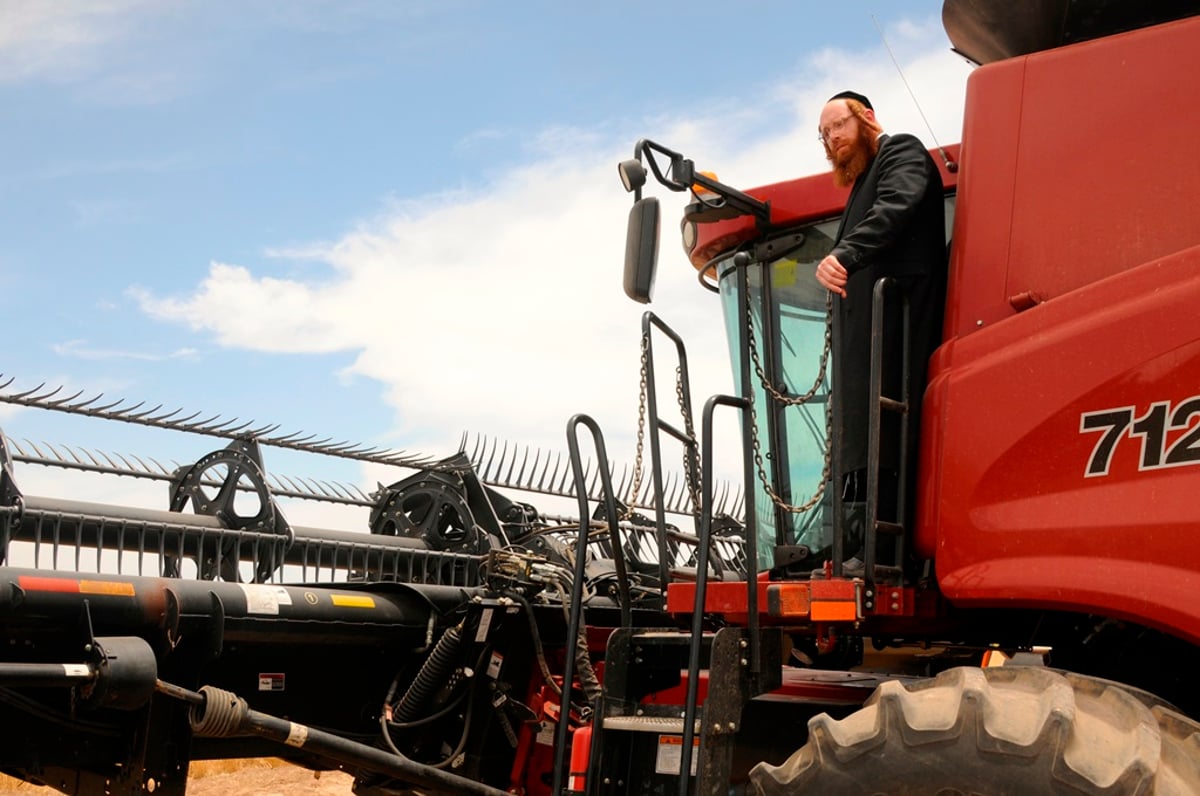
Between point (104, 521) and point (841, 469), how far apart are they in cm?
412

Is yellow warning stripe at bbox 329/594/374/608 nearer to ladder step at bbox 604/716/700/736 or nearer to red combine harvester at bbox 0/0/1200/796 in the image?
red combine harvester at bbox 0/0/1200/796

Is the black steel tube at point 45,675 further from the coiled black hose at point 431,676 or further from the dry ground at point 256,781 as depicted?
the dry ground at point 256,781

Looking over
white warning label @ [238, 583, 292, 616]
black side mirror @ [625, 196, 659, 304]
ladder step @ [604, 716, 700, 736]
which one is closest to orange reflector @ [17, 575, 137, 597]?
white warning label @ [238, 583, 292, 616]

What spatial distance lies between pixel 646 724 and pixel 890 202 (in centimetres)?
171

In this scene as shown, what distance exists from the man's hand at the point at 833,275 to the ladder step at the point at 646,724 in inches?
53.1

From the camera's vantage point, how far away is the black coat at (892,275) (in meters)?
3.83

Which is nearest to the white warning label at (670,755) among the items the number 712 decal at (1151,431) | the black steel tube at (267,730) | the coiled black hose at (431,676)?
the black steel tube at (267,730)

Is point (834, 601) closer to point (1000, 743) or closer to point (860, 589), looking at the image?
point (860, 589)

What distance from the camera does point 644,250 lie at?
157 inches

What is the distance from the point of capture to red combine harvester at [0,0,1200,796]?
10.3ft

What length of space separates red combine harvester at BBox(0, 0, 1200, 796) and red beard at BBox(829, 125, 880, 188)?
94mm

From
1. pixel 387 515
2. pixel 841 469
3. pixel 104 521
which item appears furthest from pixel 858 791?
pixel 387 515

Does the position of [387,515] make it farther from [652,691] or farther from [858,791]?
[858,791]

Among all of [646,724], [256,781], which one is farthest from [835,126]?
[256,781]
